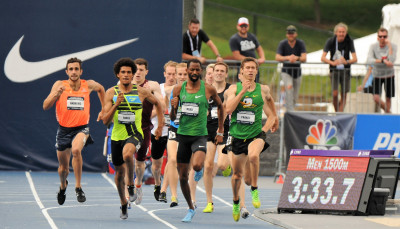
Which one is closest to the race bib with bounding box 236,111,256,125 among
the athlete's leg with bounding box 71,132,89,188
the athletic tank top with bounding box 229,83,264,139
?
the athletic tank top with bounding box 229,83,264,139

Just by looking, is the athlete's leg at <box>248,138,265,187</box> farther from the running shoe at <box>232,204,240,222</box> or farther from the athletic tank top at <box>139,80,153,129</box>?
the athletic tank top at <box>139,80,153,129</box>

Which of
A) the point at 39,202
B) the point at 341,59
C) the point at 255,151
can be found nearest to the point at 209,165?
the point at 255,151

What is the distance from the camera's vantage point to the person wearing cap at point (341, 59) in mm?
21578

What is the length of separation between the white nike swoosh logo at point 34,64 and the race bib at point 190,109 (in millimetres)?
A: 9288

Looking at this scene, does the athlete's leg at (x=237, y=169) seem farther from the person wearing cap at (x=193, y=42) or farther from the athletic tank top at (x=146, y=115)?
the person wearing cap at (x=193, y=42)

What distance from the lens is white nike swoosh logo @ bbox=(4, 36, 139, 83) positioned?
2206cm

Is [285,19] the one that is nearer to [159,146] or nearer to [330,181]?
Result: [159,146]

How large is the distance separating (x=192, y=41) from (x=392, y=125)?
5073mm

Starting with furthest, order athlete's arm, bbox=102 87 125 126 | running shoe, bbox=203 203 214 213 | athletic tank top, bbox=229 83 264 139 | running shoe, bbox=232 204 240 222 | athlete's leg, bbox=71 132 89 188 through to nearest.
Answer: running shoe, bbox=203 203 214 213 < athlete's leg, bbox=71 132 89 188 < athletic tank top, bbox=229 83 264 139 < running shoe, bbox=232 204 240 222 < athlete's arm, bbox=102 87 125 126

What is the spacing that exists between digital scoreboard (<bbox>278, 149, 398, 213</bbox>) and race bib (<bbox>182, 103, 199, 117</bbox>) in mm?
2420

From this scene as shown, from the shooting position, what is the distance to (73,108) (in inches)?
571

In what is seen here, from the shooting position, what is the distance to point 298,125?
871 inches

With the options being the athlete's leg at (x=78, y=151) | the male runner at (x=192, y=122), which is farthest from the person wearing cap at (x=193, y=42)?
the male runner at (x=192, y=122)

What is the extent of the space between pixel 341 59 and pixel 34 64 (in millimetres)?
7149
